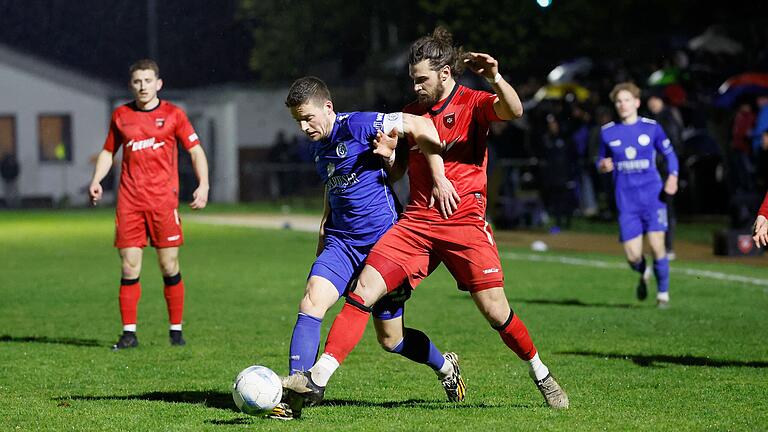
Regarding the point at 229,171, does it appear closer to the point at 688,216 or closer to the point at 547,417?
the point at 688,216

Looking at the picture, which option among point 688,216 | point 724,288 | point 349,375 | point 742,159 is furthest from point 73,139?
point 349,375

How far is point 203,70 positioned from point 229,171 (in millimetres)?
10663

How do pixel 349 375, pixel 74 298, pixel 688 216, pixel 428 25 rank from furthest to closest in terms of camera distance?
pixel 428 25
pixel 688 216
pixel 74 298
pixel 349 375

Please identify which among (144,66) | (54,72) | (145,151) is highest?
(54,72)

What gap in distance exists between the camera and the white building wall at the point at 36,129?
44969mm

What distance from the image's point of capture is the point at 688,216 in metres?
26.5

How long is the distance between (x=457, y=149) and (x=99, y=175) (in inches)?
157

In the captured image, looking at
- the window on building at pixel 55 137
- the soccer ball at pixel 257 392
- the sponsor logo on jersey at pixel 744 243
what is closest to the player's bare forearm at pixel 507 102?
the soccer ball at pixel 257 392

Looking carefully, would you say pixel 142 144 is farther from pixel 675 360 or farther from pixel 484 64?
pixel 675 360

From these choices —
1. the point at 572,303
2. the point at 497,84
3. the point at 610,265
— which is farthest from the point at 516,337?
the point at 610,265

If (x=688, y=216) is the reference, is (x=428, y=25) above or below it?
above

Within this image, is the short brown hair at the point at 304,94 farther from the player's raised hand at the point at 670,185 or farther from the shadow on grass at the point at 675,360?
the player's raised hand at the point at 670,185

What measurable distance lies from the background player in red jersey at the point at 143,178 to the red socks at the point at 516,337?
3774mm

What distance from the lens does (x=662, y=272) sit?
499 inches
